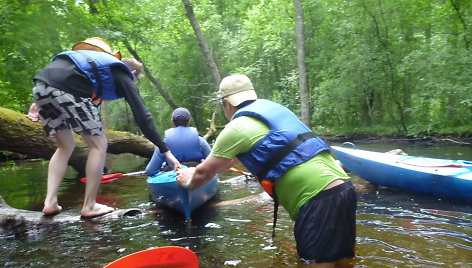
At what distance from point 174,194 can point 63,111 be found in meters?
1.34

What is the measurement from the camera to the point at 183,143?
445 cm

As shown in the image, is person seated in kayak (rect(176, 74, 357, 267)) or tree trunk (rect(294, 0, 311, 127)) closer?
person seated in kayak (rect(176, 74, 357, 267))

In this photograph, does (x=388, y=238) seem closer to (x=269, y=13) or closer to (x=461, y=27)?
(x=461, y=27)

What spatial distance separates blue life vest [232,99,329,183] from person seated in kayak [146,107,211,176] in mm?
2307

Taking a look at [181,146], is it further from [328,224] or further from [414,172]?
[414,172]

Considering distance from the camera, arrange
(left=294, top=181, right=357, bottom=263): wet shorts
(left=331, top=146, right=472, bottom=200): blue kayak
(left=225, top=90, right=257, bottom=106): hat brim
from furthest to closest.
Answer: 1. (left=331, top=146, right=472, bottom=200): blue kayak
2. (left=225, top=90, right=257, bottom=106): hat brim
3. (left=294, top=181, right=357, bottom=263): wet shorts

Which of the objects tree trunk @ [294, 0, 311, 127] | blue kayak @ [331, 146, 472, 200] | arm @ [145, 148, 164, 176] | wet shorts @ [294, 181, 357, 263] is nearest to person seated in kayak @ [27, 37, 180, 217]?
arm @ [145, 148, 164, 176]

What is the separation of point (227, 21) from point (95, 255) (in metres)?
23.0

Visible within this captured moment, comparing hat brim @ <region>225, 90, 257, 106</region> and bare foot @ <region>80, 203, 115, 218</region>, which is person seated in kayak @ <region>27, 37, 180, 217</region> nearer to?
bare foot @ <region>80, 203, 115, 218</region>

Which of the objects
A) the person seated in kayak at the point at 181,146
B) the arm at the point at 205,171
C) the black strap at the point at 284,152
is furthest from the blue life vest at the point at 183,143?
the black strap at the point at 284,152

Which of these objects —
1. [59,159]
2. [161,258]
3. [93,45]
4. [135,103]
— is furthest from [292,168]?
[93,45]

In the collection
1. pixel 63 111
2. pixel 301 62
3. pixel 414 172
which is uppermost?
pixel 301 62

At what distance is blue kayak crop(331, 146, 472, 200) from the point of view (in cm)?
462

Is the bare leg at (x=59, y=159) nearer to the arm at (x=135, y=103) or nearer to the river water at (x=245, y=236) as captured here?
the river water at (x=245, y=236)
